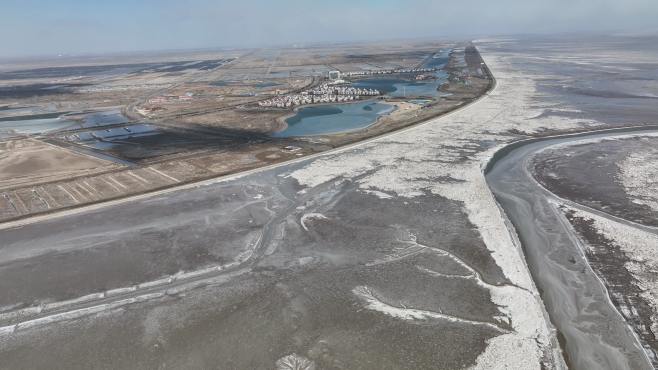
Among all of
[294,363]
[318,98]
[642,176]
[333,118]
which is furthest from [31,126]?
[642,176]

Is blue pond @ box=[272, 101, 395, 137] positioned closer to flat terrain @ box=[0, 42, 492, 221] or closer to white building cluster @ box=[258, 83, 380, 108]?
flat terrain @ box=[0, 42, 492, 221]

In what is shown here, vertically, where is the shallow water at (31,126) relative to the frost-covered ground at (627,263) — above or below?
above

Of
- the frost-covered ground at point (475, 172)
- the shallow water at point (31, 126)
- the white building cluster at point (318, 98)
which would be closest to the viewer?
the frost-covered ground at point (475, 172)

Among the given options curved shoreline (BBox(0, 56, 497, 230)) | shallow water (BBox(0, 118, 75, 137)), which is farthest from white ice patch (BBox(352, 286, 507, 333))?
shallow water (BBox(0, 118, 75, 137))

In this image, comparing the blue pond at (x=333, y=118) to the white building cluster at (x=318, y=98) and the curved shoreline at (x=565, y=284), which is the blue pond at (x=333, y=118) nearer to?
the white building cluster at (x=318, y=98)

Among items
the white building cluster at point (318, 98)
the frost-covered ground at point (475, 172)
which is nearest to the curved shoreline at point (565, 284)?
the frost-covered ground at point (475, 172)

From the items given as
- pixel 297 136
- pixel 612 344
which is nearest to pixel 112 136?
pixel 297 136
